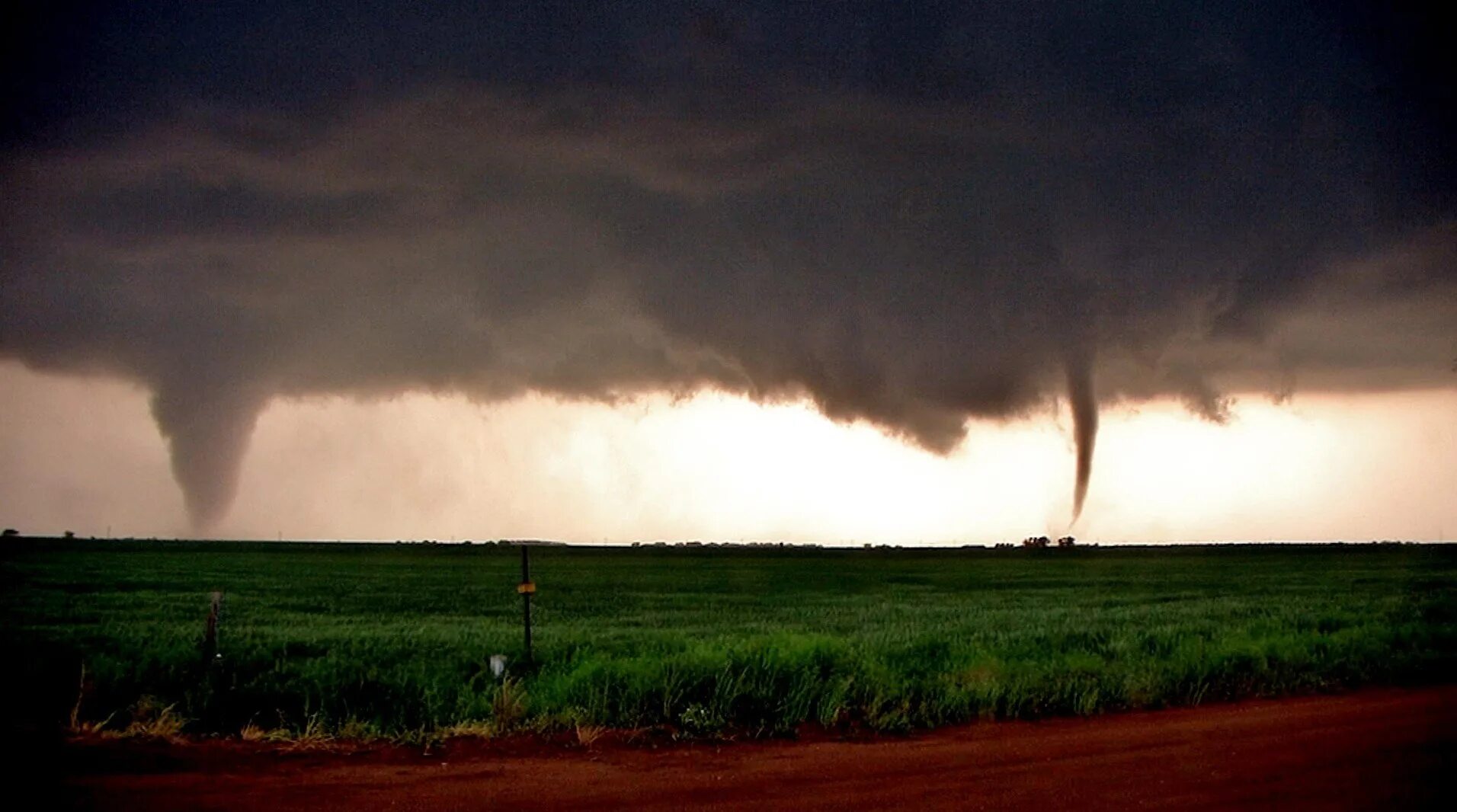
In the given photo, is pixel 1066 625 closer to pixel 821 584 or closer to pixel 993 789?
pixel 993 789

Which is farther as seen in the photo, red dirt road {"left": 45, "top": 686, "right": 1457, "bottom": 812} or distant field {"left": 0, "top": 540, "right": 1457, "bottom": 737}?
distant field {"left": 0, "top": 540, "right": 1457, "bottom": 737}

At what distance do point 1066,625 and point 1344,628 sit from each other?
9.60 meters

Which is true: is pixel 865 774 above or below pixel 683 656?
below

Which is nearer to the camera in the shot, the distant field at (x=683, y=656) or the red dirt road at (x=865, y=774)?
the red dirt road at (x=865, y=774)

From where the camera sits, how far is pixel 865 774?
1073 centimetres

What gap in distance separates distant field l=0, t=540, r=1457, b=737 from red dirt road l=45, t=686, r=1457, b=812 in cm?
142

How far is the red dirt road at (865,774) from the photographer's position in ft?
31.0

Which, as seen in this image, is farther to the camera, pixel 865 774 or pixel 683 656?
pixel 683 656

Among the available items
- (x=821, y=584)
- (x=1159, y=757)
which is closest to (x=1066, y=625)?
(x=1159, y=757)

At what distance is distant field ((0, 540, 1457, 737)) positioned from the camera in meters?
14.0

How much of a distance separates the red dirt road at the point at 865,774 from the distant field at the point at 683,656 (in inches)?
55.8

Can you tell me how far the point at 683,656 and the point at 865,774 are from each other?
5.92 meters

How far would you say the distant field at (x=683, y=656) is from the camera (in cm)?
1401

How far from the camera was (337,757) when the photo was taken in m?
11.5
